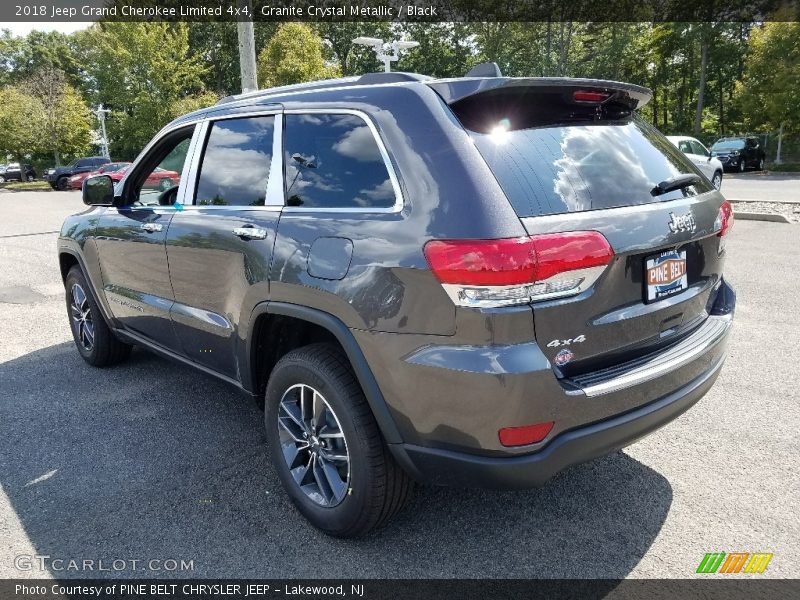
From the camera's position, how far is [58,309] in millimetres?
6910

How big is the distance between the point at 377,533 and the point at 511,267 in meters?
1.41

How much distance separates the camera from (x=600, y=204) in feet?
7.61

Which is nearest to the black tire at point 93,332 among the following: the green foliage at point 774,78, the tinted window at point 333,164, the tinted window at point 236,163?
the tinted window at point 236,163

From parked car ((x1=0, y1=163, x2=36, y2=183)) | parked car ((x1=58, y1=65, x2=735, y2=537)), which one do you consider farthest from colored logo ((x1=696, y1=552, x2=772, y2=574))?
parked car ((x1=0, y1=163, x2=36, y2=183))

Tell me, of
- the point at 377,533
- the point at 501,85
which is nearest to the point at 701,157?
the point at 501,85

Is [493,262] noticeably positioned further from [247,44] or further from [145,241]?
[247,44]

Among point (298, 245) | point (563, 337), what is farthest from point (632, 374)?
point (298, 245)

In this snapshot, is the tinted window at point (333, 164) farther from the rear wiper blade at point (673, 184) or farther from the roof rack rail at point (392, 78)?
the rear wiper blade at point (673, 184)

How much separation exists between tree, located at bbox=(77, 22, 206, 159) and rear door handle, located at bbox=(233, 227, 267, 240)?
112 ft

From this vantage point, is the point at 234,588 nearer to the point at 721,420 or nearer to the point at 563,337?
the point at 563,337

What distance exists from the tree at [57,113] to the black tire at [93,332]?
39952mm

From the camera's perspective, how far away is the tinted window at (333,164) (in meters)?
2.46

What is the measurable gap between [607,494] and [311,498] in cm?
142

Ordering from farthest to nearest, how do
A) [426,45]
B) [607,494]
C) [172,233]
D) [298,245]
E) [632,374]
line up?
[426,45] → [172,233] → [607,494] → [298,245] → [632,374]
